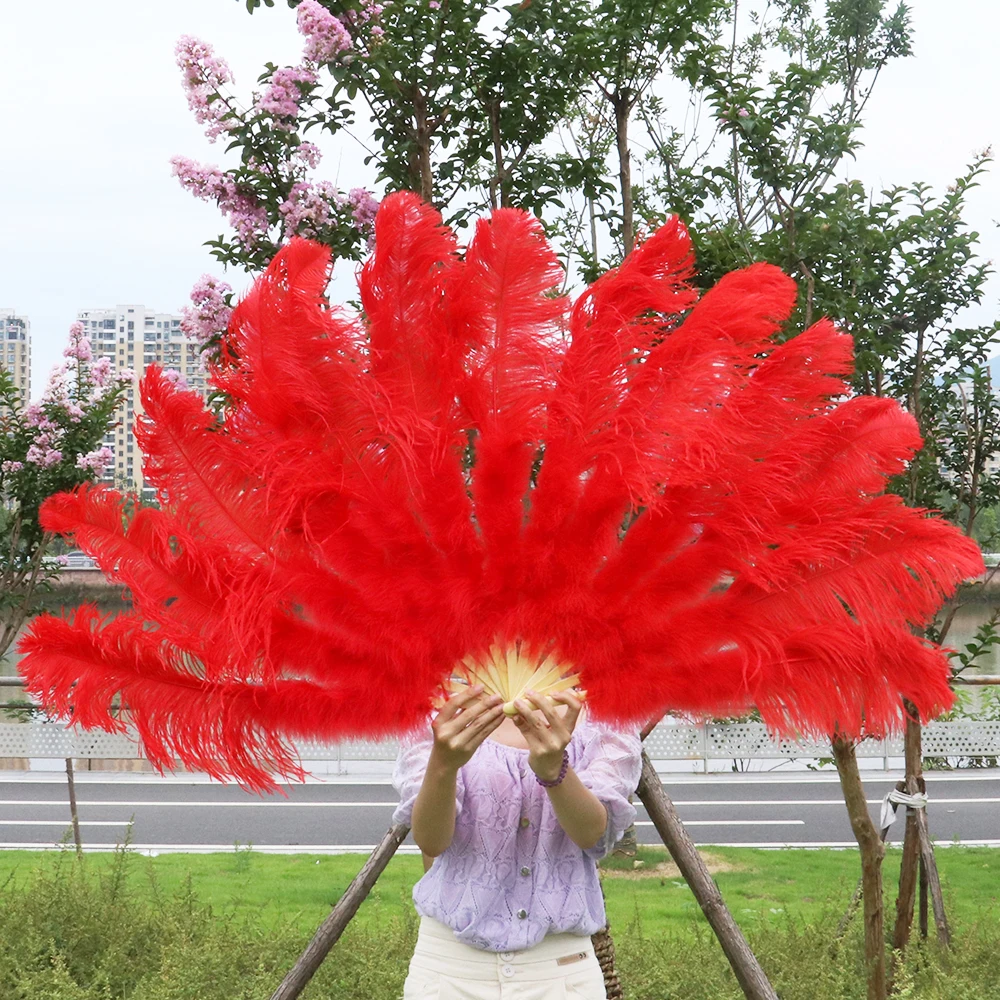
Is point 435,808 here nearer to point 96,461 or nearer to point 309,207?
point 309,207

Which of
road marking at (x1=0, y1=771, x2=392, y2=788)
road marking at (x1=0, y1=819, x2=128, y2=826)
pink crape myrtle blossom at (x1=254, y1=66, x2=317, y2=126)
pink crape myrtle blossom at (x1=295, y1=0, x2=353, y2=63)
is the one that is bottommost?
road marking at (x1=0, y1=771, x2=392, y2=788)

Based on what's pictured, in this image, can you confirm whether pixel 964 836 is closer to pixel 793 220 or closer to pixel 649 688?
pixel 793 220

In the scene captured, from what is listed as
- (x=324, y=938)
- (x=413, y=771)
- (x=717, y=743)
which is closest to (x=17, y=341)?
(x=717, y=743)

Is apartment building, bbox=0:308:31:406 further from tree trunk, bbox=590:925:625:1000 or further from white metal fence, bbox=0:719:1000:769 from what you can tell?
tree trunk, bbox=590:925:625:1000

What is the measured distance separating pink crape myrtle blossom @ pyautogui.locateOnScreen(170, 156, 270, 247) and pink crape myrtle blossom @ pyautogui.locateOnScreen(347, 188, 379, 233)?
36 centimetres

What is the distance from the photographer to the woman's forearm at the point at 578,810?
209 cm

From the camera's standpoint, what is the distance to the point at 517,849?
2287 mm

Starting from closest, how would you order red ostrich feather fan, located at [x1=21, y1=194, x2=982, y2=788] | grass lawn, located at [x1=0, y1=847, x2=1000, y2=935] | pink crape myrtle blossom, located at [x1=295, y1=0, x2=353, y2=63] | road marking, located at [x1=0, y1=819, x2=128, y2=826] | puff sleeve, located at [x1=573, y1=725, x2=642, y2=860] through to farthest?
red ostrich feather fan, located at [x1=21, y1=194, x2=982, y2=788] → puff sleeve, located at [x1=573, y1=725, x2=642, y2=860] → pink crape myrtle blossom, located at [x1=295, y1=0, x2=353, y2=63] → grass lawn, located at [x1=0, y1=847, x2=1000, y2=935] → road marking, located at [x1=0, y1=819, x2=128, y2=826]

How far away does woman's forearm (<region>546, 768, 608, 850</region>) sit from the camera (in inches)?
82.1

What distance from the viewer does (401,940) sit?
494 cm

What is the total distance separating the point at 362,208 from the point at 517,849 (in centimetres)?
240

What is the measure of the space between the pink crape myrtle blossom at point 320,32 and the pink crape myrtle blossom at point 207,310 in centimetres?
85

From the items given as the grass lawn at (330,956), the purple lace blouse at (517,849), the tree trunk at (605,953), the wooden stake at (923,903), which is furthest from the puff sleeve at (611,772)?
the wooden stake at (923,903)

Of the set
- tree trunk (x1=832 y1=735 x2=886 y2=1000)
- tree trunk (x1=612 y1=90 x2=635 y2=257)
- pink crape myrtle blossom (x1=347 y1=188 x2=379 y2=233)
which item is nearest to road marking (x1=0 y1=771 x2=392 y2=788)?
tree trunk (x1=832 y1=735 x2=886 y2=1000)
